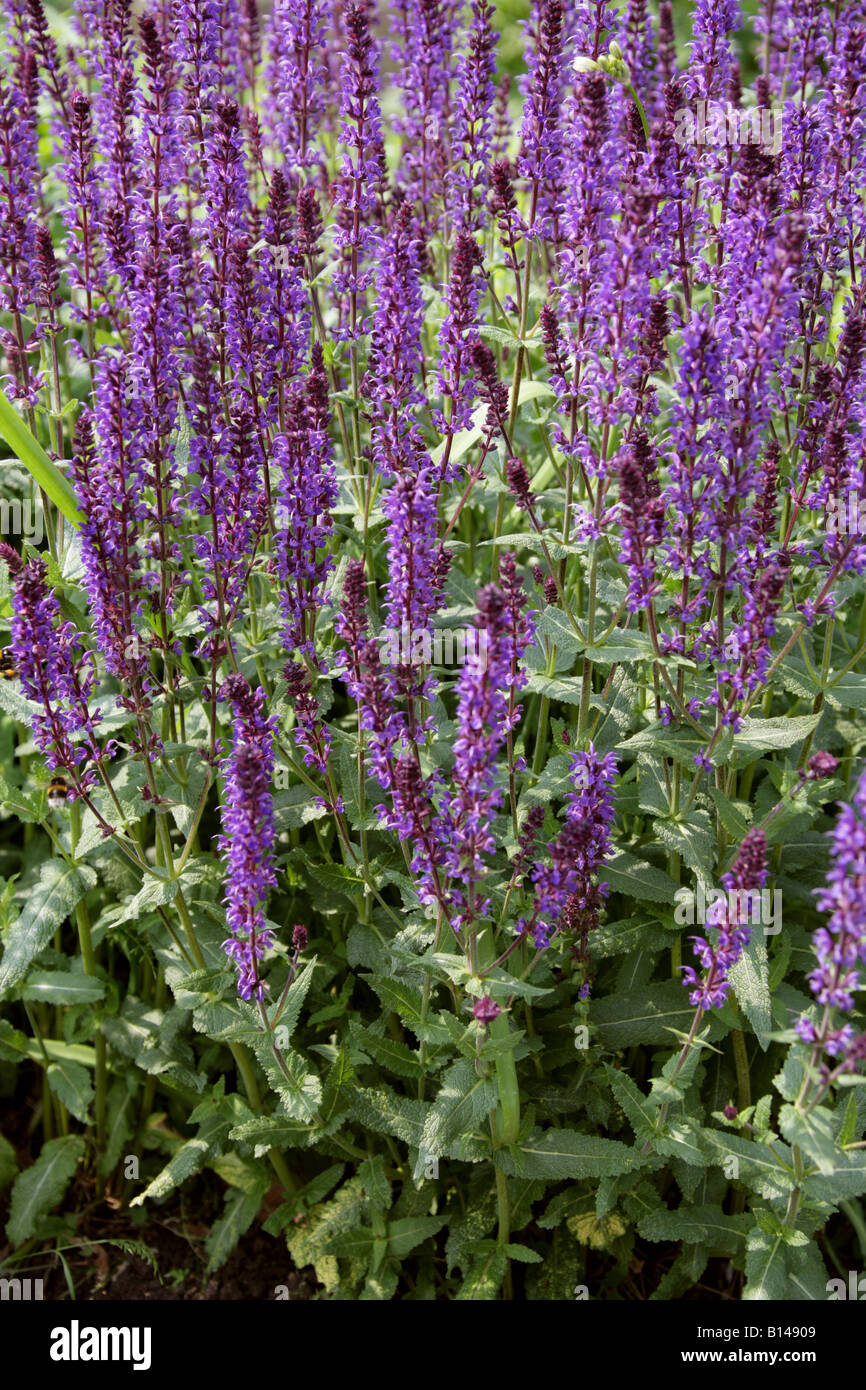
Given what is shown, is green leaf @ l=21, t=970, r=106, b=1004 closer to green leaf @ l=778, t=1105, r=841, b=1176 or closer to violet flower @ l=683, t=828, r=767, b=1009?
violet flower @ l=683, t=828, r=767, b=1009

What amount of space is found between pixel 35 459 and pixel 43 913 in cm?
181

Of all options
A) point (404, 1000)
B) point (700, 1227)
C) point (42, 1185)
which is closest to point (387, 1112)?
point (404, 1000)

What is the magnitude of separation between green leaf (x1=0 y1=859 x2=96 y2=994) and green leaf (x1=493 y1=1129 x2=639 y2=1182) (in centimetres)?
194

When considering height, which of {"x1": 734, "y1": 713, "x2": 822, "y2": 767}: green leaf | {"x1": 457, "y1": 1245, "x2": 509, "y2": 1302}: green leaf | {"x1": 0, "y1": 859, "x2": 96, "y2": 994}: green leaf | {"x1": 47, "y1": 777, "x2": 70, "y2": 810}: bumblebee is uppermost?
{"x1": 734, "y1": 713, "x2": 822, "y2": 767}: green leaf

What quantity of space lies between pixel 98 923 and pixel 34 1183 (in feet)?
3.82

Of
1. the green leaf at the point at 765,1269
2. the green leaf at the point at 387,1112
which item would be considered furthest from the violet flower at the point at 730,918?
the green leaf at the point at 387,1112

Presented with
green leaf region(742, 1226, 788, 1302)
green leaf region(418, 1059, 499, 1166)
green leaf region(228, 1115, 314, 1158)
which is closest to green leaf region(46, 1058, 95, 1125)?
green leaf region(228, 1115, 314, 1158)

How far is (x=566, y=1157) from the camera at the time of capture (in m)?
4.34

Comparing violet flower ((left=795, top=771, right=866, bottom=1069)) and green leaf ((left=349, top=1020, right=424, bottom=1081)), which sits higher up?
violet flower ((left=795, top=771, right=866, bottom=1069))

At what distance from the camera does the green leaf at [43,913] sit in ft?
15.6

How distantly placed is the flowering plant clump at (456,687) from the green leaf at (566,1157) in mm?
15

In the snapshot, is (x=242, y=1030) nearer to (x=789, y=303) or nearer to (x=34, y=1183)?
(x=34, y=1183)

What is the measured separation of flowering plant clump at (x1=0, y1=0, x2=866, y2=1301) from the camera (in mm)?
3857

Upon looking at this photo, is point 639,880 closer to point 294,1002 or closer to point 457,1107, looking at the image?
point 457,1107
